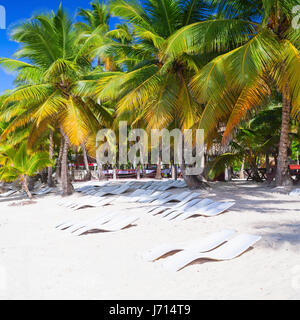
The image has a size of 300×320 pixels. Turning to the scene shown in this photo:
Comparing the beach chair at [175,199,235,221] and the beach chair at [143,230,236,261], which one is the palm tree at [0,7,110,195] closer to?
the beach chair at [175,199,235,221]

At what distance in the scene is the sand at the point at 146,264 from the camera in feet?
9.75

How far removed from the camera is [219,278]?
125 inches

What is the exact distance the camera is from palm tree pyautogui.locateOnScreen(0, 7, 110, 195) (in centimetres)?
1065

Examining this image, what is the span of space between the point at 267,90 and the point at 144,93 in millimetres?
3584

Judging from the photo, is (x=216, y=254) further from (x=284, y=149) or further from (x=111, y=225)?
(x=284, y=149)

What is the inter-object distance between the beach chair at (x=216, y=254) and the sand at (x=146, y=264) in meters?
0.07

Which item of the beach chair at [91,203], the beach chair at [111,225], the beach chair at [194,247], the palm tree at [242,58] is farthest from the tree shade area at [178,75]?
the beach chair at [194,247]

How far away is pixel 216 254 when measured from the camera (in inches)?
145

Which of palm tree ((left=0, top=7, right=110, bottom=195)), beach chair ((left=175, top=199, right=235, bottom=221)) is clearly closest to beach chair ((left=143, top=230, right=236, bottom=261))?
beach chair ((left=175, top=199, right=235, bottom=221))

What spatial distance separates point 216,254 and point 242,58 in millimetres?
4992

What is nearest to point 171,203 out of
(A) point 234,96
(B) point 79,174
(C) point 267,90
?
(A) point 234,96

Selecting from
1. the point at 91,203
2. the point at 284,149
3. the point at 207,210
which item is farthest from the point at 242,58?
the point at 91,203

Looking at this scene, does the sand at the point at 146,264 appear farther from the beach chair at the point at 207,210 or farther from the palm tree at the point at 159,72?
the palm tree at the point at 159,72
